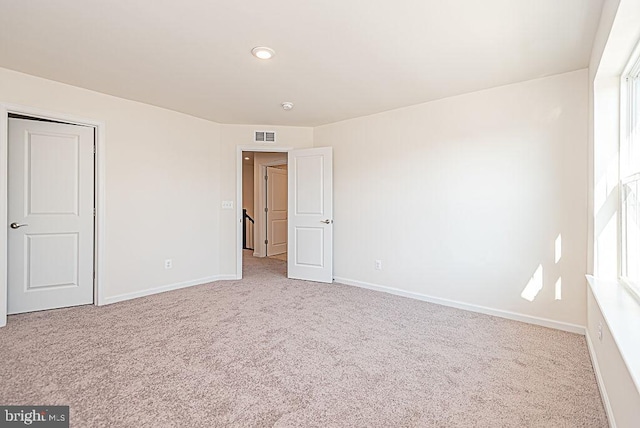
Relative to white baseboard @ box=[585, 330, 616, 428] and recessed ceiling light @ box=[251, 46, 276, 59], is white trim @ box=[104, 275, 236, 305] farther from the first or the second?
white baseboard @ box=[585, 330, 616, 428]

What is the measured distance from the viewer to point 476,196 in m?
3.38

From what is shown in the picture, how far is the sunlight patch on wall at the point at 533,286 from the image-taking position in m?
3.01

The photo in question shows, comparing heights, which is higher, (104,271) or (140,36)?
(140,36)

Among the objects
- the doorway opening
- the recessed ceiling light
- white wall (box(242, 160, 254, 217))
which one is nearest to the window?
the recessed ceiling light

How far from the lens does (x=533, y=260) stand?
3.04 m

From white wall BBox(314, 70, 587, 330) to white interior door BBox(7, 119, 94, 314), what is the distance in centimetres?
308

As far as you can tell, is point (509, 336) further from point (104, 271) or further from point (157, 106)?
point (157, 106)

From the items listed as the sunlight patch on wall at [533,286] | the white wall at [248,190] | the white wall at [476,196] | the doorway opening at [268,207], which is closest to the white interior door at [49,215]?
the white wall at [476,196]

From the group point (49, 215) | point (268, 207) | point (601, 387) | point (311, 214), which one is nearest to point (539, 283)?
point (601, 387)

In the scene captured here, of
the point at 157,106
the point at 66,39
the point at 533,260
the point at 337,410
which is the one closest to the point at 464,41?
the point at 533,260

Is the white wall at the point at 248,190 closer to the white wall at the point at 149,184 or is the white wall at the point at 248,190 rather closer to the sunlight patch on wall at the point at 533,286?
the white wall at the point at 149,184

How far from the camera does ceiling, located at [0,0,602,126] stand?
6.64 feet

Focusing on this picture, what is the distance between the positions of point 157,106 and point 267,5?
2.62 meters

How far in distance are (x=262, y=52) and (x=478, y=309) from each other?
3.18 metres
